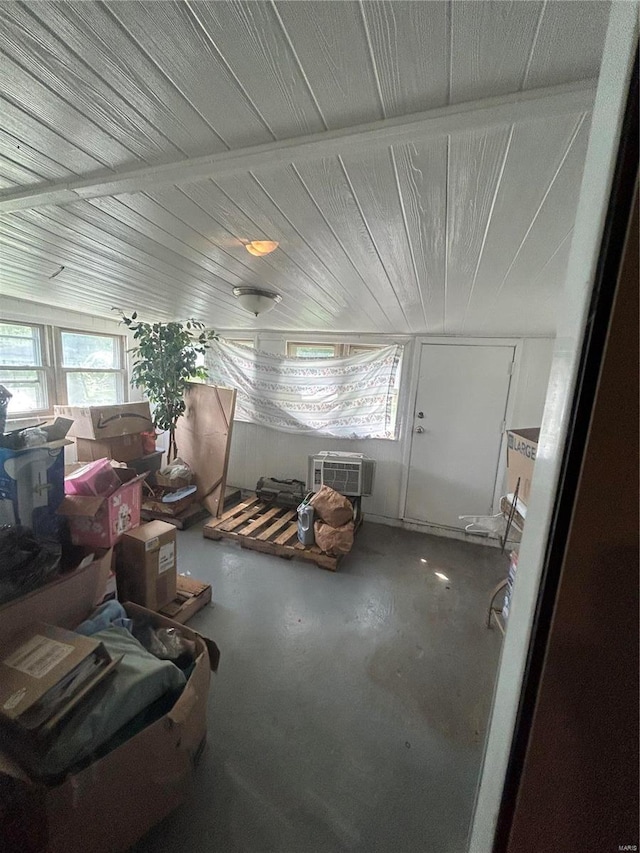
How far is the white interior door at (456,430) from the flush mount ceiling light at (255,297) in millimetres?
1853

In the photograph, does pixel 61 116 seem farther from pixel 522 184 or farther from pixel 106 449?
pixel 106 449

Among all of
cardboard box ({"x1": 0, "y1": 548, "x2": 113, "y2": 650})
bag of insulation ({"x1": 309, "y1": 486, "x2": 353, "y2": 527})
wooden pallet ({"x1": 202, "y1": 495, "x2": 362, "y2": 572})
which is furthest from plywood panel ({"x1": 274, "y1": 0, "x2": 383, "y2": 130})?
wooden pallet ({"x1": 202, "y1": 495, "x2": 362, "y2": 572})

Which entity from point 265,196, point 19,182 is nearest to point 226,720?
point 265,196

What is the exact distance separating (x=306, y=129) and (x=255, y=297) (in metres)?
1.19

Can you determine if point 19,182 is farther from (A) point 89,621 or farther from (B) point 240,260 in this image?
(A) point 89,621

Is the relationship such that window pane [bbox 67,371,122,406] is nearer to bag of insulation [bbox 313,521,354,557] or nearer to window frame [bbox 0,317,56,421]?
window frame [bbox 0,317,56,421]

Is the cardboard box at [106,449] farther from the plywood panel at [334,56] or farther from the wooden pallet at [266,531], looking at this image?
the plywood panel at [334,56]

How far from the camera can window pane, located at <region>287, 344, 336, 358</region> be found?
354cm

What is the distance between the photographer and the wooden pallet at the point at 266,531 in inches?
102

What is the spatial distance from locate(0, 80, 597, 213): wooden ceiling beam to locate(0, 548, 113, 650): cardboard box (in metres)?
1.40

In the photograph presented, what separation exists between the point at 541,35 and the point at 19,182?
1291 millimetres

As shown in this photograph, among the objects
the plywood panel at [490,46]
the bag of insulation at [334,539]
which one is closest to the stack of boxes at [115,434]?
the bag of insulation at [334,539]

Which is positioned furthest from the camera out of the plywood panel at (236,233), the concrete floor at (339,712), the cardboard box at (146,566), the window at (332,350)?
the window at (332,350)

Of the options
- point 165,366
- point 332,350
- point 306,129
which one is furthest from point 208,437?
point 306,129
